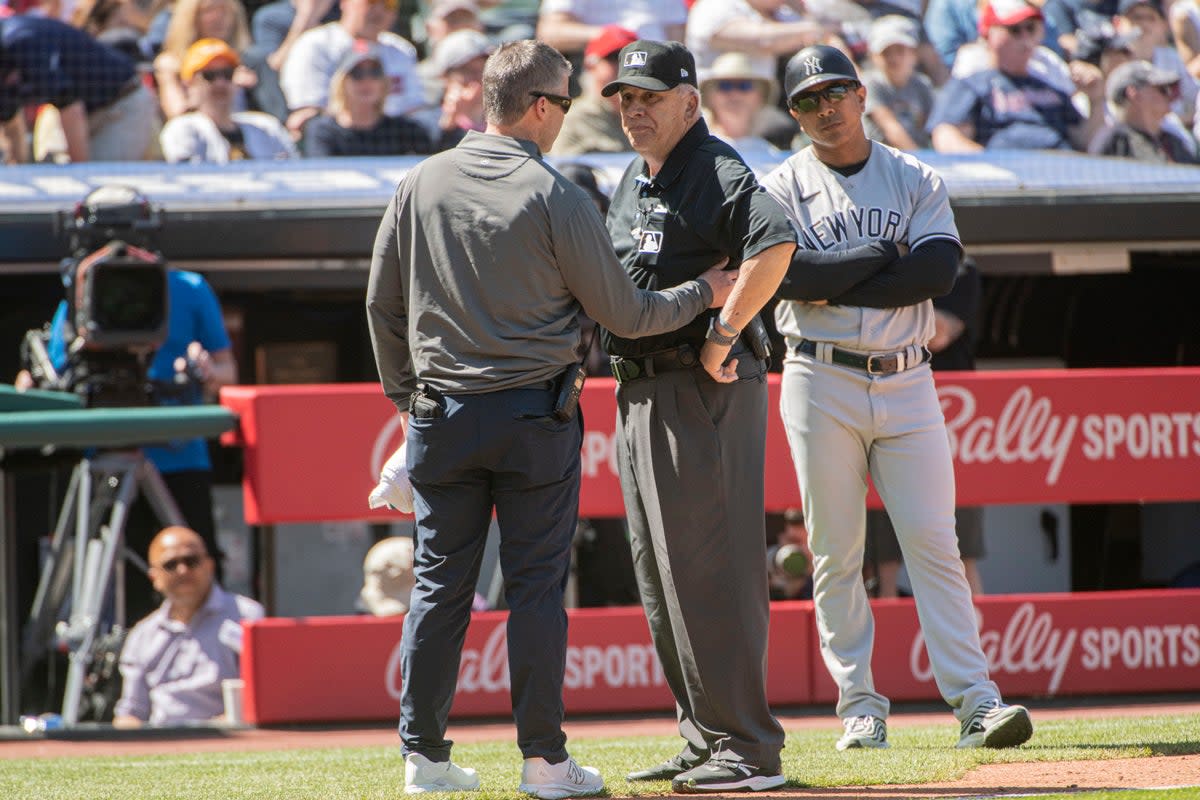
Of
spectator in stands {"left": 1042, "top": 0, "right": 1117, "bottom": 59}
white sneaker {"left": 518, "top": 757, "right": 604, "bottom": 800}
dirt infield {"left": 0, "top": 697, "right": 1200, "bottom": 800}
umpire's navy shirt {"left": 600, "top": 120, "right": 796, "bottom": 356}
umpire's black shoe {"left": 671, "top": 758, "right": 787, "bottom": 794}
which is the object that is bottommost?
dirt infield {"left": 0, "top": 697, "right": 1200, "bottom": 800}

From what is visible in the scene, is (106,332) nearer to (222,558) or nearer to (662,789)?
(222,558)

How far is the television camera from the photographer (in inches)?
265

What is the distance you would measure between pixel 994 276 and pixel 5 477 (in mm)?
5082

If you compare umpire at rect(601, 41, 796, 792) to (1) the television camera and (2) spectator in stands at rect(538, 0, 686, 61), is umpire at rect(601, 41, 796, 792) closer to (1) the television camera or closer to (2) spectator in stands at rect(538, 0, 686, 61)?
(1) the television camera

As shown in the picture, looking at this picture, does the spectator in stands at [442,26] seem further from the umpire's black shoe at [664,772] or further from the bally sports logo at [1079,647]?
the umpire's black shoe at [664,772]

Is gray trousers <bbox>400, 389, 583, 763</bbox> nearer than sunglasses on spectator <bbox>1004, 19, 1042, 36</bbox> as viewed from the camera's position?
Yes

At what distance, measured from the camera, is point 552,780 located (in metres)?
3.91

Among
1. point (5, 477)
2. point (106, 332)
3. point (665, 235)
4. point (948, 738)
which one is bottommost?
point (948, 738)

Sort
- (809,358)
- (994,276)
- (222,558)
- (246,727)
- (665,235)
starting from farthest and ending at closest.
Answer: (994,276) → (222,558) → (246,727) → (809,358) → (665,235)

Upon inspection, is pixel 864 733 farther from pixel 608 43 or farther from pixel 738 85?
pixel 738 85

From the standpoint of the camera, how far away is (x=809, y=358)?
5031mm

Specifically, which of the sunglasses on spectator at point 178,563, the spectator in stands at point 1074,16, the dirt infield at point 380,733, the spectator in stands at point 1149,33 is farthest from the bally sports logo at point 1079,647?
the spectator in stands at point 1074,16

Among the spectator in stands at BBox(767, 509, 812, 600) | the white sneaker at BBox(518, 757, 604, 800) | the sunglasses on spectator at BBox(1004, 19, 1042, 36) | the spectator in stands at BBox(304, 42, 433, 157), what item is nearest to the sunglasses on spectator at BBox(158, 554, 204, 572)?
the spectator in stands at BBox(767, 509, 812, 600)

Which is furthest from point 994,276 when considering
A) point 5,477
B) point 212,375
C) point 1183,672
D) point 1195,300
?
point 5,477
